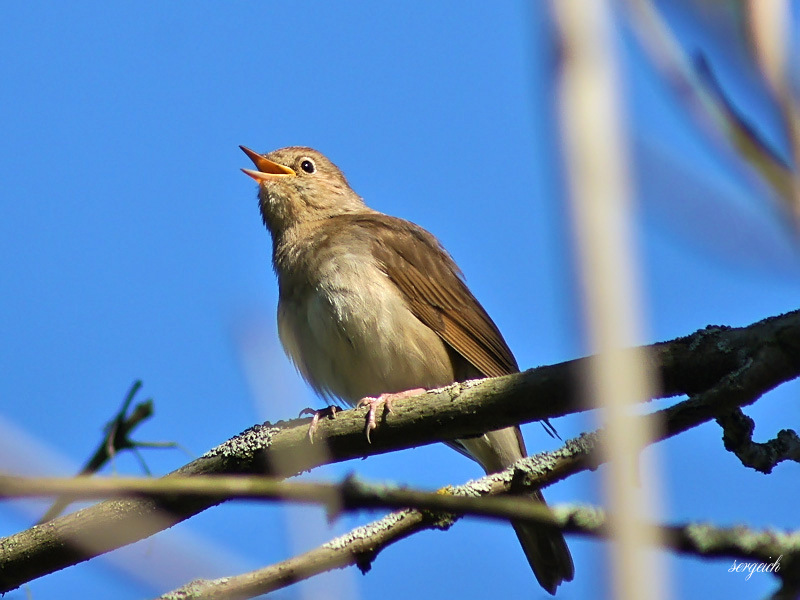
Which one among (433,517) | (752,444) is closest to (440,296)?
(433,517)

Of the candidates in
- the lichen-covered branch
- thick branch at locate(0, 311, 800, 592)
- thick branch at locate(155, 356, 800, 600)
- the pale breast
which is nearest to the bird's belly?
the pale breast

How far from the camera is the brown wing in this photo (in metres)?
6.79

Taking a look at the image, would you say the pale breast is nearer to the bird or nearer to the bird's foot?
the bird

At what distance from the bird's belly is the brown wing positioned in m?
0.12

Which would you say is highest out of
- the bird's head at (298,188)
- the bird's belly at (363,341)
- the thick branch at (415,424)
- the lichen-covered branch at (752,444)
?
the bird's head at (298,188)

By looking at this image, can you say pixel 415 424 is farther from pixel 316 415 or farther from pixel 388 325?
pixel 388 325

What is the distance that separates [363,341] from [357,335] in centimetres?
5

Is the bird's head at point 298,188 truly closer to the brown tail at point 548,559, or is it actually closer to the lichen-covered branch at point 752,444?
the brown tail at point 548,559

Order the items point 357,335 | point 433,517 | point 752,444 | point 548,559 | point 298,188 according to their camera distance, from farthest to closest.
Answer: point 298,188
point 357,335
point 548,559
point 433,517
point 752,444

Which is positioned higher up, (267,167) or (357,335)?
(267,167)

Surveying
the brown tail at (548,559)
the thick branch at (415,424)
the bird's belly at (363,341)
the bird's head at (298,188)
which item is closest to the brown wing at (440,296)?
the bird's belly at (363,341)

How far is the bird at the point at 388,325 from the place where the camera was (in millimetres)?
6414

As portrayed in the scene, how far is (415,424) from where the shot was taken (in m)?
4.44

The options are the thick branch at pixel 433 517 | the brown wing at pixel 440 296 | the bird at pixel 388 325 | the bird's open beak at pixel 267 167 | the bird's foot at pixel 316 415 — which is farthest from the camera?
the bird's open beak at pixel 267 167
